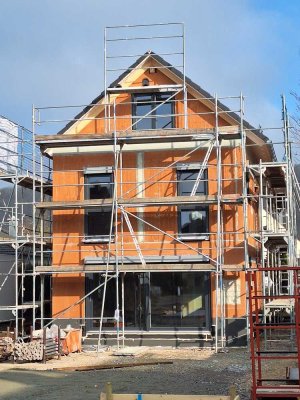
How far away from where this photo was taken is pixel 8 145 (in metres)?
22.1

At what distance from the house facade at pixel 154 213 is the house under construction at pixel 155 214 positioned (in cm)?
3

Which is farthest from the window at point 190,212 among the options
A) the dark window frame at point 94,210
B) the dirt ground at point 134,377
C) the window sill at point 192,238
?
the dirt ground at point 134,377

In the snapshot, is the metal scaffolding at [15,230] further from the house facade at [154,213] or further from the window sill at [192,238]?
the window sill at [192,238]

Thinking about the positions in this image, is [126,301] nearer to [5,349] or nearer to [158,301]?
[158,301]

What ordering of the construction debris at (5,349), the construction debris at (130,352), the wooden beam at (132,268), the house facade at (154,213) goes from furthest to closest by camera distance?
the house facade at (154,213), the wooden beam at (132,268), the construction debris at (130,352), the construction debris at (5,349)

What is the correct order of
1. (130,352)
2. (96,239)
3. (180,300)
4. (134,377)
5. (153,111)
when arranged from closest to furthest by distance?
(134,377)
(130,352)
(180,300)
(96,239)
(153,111)

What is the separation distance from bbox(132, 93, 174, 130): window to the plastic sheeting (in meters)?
4.32

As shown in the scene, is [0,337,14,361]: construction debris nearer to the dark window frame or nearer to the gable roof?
the dark window frame

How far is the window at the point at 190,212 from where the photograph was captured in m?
19.3

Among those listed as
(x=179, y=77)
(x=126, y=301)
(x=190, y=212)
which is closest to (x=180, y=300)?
(x=126, y=301)

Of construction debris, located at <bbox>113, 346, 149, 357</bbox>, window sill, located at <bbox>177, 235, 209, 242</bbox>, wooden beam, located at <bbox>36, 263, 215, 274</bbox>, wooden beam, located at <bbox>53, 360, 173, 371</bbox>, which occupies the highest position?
window sill, located at <bbox>177, 235, 209, 242</bbox>

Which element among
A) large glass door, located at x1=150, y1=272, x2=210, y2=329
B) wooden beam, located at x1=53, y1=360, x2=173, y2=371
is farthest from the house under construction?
wooden beam, located at x1=53, y1=360, x2=173, y2=371

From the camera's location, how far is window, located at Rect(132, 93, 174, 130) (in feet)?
66.5

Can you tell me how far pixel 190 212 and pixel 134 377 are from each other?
279 inches
